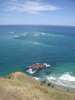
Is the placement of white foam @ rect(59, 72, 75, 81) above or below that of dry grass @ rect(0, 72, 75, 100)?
below

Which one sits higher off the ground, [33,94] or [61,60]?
[33,94]

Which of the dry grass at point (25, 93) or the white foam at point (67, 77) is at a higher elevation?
the dry grass at point (25, 93)

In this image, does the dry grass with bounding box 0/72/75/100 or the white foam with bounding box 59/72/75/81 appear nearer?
the dry grass with bounding box 0/72/75/100

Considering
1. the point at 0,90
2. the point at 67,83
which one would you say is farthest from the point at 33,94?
the point at 67,83

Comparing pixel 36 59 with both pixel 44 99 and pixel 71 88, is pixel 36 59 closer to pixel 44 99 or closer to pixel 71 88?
pixel 71 88

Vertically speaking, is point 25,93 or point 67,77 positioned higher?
point 25,93

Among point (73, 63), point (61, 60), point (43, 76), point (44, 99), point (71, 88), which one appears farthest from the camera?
point (61, 60)

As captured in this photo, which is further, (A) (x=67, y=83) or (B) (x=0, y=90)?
(A) (x=67, y=83)

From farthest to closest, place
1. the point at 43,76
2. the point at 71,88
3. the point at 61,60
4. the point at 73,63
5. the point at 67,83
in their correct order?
the point at 61,60 → the point at 73,63 → the point at 43,76 → the point at 67,83 → the point at 71,88

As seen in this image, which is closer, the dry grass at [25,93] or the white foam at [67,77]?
the dry grass at [25,93]

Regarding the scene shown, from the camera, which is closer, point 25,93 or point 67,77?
point 25,93
